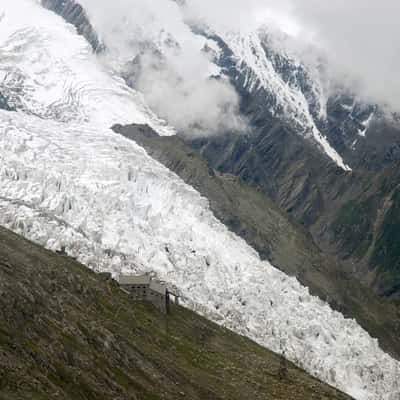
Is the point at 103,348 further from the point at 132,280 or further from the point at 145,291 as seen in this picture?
the point at 132,280

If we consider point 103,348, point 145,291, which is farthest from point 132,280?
point 103,348

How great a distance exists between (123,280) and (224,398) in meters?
66.8

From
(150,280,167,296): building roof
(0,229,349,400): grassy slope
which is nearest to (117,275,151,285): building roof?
(150,280,167,296): building roof

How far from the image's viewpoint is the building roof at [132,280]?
192250 mm

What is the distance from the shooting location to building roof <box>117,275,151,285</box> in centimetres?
19225

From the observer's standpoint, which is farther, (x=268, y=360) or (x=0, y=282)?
(x=268, y=360)

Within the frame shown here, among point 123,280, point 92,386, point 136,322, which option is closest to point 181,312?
point 123,280

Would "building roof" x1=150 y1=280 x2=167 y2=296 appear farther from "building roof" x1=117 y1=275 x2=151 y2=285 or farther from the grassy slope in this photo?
the grassy slope

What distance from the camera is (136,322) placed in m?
160

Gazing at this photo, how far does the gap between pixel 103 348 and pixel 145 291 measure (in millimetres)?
74008

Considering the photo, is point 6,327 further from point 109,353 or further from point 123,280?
point 123,280

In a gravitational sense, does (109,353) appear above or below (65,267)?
above

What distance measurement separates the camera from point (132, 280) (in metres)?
194

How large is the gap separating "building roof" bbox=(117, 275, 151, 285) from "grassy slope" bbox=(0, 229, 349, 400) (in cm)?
581
